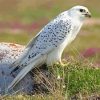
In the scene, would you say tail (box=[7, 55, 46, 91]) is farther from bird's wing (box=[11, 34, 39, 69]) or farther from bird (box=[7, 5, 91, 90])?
bird's wing (box=[11, 34, 39, 69])

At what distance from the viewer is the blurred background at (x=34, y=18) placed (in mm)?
39047

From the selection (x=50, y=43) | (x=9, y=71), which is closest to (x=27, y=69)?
(x=9, y=71)

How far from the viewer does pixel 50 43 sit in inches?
443

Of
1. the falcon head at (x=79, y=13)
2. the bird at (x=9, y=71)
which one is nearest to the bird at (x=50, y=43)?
the falcon head at (x=79, y=13)

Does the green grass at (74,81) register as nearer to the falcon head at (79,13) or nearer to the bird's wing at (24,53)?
the bird's wing at (24,53)

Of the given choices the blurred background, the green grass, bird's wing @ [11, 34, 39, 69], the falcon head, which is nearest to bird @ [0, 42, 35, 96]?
bird's wing @ [11, 34, 39, 69]

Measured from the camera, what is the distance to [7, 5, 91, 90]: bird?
11.2m

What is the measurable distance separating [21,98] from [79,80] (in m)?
1.45

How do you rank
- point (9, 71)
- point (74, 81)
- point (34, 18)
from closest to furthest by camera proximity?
point (74, 81) < point (9, 71) < point (34, 18)

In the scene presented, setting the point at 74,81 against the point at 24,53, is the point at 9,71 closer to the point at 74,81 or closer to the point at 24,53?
the point at 24,53

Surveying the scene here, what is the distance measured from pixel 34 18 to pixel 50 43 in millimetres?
41929

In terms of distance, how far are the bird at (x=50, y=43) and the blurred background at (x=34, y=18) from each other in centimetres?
2173

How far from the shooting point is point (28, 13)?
5497cm

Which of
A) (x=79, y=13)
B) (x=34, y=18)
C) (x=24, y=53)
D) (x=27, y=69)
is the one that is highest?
(x=34, y=18)
